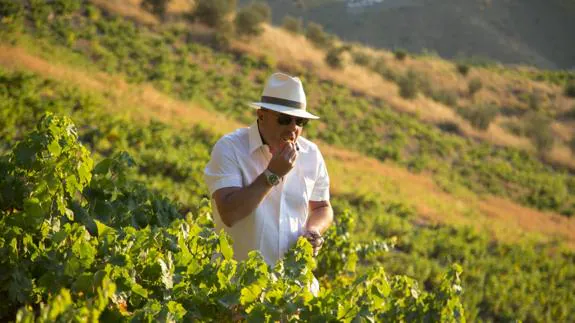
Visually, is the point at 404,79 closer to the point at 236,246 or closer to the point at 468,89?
the point at 468,89

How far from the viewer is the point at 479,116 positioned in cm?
3944

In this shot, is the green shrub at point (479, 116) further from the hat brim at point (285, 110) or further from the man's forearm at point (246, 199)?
the man's forearm at point (246, 199)

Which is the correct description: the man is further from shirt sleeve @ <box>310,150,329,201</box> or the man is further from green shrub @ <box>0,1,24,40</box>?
green shrub @ <box>0,1,24,40</box>

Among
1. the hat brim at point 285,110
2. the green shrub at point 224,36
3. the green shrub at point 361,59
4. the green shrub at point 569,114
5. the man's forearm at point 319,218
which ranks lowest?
the green shrub at point 569,114

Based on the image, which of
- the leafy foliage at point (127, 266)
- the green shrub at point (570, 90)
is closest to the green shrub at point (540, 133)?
the green shrub at point (570, 90)

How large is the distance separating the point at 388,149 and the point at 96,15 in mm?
13689

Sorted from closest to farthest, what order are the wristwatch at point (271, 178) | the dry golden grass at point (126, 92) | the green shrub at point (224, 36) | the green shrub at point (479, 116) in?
1. the wristwatch at point (271, 178)
2. the dry golden grass at point (126, 92)
3. the green shrub at point (224, 36)
4. the green shrub at point (479, 116)

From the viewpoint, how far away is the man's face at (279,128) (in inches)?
129

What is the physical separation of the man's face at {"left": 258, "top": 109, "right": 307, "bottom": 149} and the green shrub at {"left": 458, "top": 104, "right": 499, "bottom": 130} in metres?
37.2

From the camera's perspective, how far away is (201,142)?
648 inches

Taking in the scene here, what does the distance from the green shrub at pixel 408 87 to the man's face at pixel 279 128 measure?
35.9m

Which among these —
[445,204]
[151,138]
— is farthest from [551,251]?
[151,138]

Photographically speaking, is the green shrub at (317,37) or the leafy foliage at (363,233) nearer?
the leafy foliage at (363,233)

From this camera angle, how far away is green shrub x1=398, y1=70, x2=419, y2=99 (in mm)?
38450
